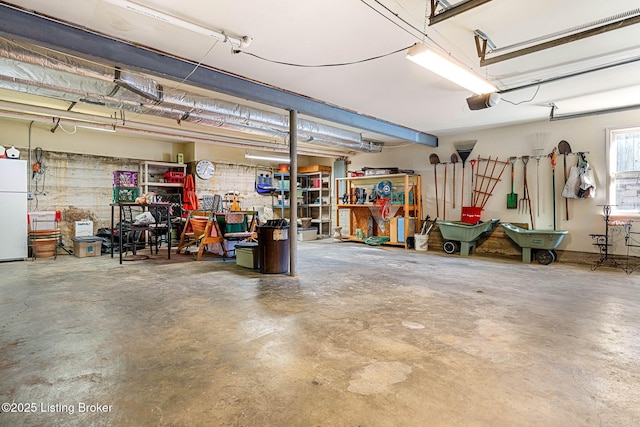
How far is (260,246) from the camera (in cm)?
499

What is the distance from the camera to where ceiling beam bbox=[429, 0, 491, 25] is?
244 cm

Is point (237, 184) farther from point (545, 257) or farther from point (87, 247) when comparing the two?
point (545, 257)

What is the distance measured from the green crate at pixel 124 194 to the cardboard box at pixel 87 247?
1.50 meters

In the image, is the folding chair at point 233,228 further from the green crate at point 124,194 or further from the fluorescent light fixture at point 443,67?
the fluorescent light fixture at point 443,67

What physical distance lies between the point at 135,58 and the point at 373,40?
2.45 m

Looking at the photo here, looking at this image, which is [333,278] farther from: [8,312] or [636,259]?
[636,259]

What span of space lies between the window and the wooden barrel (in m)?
10.6

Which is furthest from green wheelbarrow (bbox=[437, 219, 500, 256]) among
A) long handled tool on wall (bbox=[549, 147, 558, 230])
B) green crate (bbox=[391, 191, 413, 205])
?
green crate (bbox=[391, 191, 413, 205])

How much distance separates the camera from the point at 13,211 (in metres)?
5.96

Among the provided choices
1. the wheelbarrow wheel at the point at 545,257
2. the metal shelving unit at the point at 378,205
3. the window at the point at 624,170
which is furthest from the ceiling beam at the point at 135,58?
the window at the point at 624,170

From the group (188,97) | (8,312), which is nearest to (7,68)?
(188,97)

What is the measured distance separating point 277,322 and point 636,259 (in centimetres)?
640

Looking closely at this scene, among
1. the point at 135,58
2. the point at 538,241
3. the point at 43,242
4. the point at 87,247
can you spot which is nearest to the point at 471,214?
the point at 538,241

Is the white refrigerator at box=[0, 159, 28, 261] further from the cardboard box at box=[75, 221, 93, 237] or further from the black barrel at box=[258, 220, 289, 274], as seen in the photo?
the black barrel at box=[258, 220, 289, 274]
